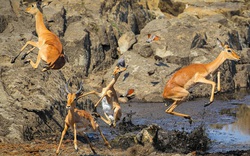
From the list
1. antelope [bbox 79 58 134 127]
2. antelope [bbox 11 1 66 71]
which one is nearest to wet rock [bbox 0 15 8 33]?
antelope [bbox 11 1 66 71]

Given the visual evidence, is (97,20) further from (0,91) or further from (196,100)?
(0,91)

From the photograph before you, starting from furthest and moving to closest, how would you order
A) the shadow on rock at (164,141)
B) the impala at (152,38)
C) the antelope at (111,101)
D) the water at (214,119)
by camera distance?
the impala at (152,38), the water at (214,119), the antelope at (111,101), the shadow on rock at (164,141)

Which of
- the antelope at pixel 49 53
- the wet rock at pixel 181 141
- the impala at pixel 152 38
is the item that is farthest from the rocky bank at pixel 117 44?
the wet rock at pixel 181 141

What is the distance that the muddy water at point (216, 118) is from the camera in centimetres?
1254

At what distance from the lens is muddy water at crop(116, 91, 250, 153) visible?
12.5 m

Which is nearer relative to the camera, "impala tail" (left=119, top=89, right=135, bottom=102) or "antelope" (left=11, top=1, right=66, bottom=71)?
"antelope" (left=11, top=1, right=66, bottom=71)

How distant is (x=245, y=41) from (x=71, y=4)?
27.9 feet

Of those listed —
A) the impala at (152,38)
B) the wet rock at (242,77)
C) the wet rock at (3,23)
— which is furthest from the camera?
the wet rock at (242,77)

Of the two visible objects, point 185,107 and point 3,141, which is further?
point 185,107

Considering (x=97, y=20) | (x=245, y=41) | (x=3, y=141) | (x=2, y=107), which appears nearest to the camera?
(x=3, y=141)

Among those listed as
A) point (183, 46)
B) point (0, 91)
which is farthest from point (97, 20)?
point (0, 91)

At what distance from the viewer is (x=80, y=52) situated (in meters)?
19.5

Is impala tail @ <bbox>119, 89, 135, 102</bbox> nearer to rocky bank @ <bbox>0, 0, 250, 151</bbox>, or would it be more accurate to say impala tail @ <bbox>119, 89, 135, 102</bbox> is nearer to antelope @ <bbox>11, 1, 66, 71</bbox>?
rocky bank @ <bbox>0, 0, 250, 151</bbox>

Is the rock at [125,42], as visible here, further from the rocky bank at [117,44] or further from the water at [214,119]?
the water at [214,119]
